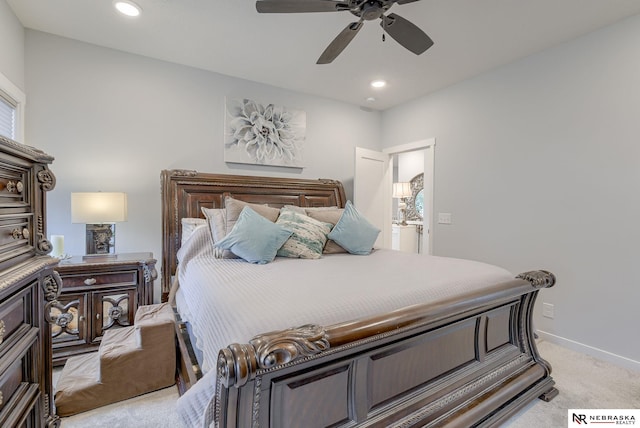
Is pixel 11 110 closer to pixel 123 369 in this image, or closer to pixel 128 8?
pixel 128 8

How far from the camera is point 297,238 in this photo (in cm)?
249

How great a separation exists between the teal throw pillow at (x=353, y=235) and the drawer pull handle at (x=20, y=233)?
6.54 feet

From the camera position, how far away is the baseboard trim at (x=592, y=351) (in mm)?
2348

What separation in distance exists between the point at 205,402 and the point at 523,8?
319 cm

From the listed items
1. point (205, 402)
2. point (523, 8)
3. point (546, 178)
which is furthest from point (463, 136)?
point (205, 402)

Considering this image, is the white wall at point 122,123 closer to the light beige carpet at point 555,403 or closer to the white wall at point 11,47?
the white wall at point 11,47

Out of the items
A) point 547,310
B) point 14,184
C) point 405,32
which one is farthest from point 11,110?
point 547,310

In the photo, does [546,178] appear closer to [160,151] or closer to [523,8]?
[523,8]

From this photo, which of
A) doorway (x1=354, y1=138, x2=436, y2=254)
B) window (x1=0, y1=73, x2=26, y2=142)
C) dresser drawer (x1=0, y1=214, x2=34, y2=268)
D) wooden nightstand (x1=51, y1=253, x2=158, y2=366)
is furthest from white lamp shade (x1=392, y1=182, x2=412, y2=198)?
dresser drawer (x1=0, y1=214, x2=34, y2=268)

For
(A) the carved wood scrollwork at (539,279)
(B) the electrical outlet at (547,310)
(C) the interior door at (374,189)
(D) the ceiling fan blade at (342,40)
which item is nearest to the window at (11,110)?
(D) the ceiling fan blade at (342,40)

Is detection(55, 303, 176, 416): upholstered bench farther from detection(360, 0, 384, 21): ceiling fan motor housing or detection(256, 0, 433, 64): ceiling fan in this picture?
detection(360, 0, 384, 21): ceiling fan motor housing

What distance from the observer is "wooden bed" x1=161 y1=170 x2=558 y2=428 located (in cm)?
95

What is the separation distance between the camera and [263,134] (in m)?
3.63

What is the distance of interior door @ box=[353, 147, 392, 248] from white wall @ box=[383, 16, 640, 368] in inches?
42.0
